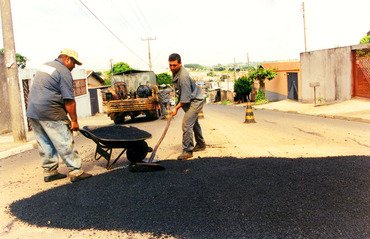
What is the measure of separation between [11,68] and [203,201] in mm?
8480

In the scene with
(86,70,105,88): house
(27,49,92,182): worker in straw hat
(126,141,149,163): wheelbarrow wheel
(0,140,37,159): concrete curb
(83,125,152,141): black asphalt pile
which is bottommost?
(0,140,37,159): concrete curb

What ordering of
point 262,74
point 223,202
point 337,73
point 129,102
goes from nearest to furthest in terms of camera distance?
point 223,202, point 129,102, point 337,73, point 262,74

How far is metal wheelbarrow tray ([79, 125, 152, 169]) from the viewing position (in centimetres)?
581

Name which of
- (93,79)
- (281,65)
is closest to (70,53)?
(281,65)

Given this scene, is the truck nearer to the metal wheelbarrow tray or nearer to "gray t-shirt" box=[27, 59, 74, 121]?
the metal wheelbarrow tray

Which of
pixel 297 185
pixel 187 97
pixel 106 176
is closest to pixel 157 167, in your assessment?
pixel 106 176

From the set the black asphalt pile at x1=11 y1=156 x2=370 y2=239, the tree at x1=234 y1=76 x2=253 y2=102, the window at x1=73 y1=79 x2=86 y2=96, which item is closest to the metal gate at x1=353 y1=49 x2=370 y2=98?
the black asphalt pile at x1=11 y1=156 x2=370 y2=239

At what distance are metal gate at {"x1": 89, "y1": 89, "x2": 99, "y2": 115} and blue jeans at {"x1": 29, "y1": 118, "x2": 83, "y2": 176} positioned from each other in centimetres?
2882

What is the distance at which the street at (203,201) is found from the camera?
140 inches

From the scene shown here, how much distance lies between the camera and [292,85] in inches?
1188

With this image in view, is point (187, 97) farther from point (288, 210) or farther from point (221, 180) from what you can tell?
point (288, 210)

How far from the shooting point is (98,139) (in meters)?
5.72

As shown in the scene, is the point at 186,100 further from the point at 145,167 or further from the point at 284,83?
the point at 284,83

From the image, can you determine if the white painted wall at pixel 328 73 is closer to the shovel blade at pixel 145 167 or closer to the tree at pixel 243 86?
Result: the shovel blade at pixel 145 167
